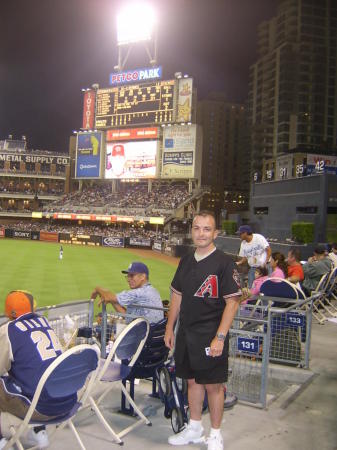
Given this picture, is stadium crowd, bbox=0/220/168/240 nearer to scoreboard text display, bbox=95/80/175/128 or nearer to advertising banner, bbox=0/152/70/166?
scoreboard text display, bbox=95/80/175/128

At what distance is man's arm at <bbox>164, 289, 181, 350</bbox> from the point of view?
4094mm

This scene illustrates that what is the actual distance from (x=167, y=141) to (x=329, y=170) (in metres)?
27.4

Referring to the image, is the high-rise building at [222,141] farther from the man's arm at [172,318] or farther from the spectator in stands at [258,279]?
the man's arm at [172,318]

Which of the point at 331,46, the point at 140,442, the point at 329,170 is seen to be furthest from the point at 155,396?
the point at 331,46

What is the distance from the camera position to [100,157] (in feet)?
207

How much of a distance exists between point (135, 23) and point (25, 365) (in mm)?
65031

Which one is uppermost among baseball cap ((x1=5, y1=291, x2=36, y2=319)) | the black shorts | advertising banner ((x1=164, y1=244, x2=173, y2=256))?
baseball cap ((x1=5, y1=291, x2=36, y2=319))

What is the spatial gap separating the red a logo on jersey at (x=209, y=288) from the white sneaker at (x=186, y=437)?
1.20 metres

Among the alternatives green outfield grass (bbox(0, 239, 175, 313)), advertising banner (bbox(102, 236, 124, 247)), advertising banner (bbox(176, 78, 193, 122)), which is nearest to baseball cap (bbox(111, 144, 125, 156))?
advertising banner (bbox(176, 78, 193, 122))

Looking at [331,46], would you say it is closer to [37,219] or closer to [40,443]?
[37,219]

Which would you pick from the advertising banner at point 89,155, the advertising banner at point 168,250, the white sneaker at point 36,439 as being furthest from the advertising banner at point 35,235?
the white sneaker at point 36,439

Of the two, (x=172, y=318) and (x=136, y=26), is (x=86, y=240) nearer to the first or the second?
(x=136, y=26)

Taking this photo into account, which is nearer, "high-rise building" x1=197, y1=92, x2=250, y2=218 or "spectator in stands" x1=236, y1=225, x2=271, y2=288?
"spectator in stands" x1=236, y1=225, x2=271, y2=288

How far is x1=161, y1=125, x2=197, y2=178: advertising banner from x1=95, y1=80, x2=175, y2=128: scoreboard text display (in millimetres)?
1926
